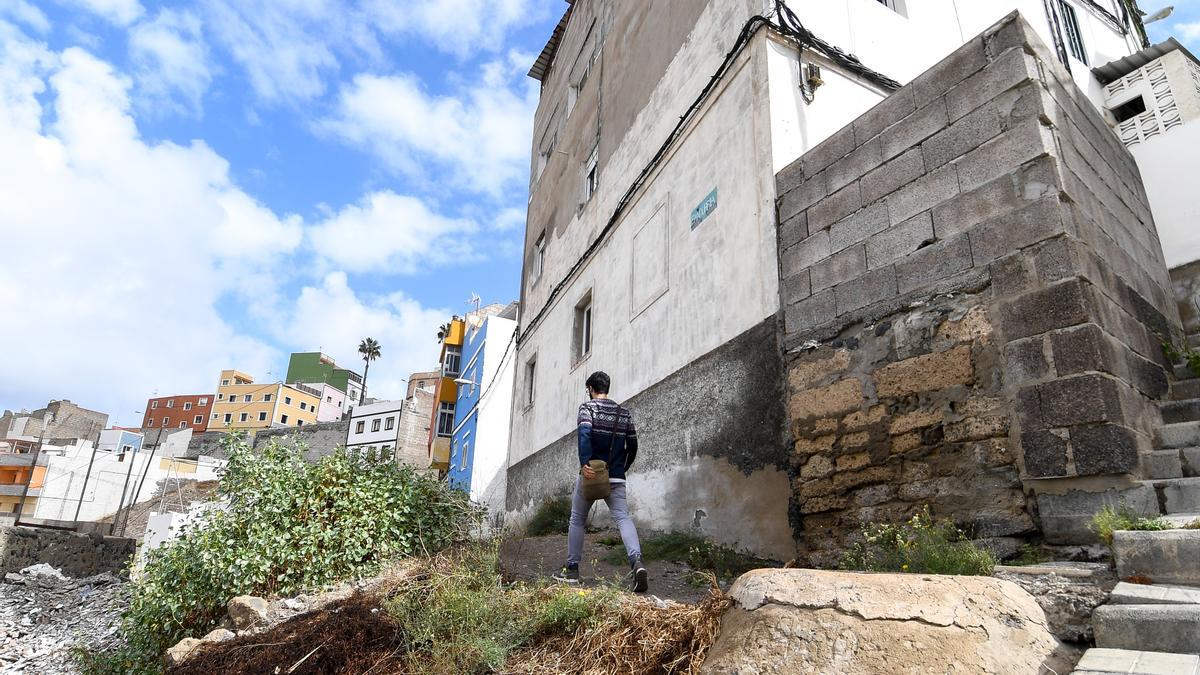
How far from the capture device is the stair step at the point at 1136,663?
1.94 meters

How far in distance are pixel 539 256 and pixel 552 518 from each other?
22.4 ft

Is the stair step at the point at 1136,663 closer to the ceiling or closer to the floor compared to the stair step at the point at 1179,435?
closer to the floor

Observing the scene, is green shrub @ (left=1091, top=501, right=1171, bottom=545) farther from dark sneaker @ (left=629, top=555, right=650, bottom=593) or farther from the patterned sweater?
the patterned sweater

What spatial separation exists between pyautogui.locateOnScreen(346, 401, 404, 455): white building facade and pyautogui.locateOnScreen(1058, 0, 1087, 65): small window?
→ 38.1 meters

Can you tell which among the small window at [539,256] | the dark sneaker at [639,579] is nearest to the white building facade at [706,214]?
the dark sneaker at [639,579]

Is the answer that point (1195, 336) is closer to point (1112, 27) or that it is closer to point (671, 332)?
point (671, 332)

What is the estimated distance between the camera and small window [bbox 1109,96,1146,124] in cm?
847

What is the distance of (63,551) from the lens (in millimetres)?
13828

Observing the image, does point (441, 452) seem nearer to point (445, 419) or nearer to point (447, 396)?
point (445, 419)

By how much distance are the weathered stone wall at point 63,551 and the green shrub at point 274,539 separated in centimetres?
863

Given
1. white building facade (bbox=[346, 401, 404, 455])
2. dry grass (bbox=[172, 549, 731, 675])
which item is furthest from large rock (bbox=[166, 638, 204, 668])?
white building facade (bbox=[346, 401, 404, 455])

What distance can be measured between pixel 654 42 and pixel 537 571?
7.58 m

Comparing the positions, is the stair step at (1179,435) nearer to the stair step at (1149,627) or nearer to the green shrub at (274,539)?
the stair step at (1149,627)

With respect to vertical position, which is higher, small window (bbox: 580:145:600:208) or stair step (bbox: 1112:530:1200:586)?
small window (bbox: 580:145:600:208)
